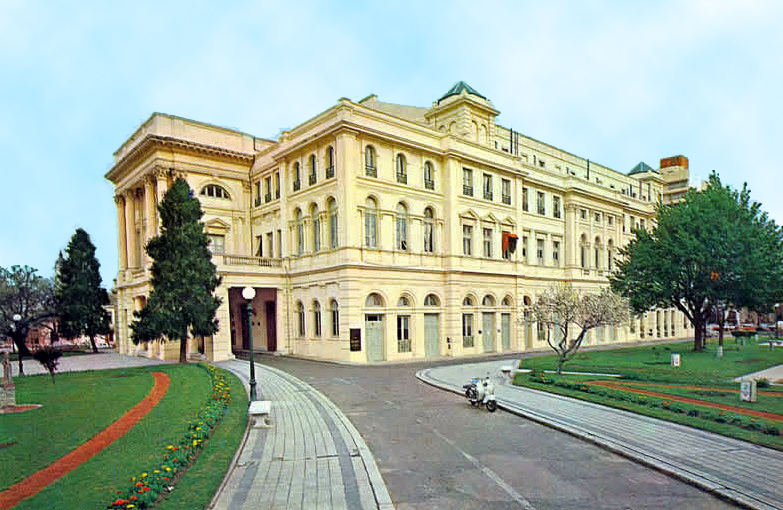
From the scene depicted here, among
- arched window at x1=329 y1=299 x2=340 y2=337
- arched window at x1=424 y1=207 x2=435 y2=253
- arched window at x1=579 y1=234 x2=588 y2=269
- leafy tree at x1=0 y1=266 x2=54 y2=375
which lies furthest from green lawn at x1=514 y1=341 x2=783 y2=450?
leafy tree at x1=0 y1=266 x2=54 y2=375

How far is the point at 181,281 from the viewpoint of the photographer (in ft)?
93.0

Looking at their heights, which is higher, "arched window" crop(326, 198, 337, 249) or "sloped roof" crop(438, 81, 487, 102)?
"sloped roof" crop(438, 81, 487, 102)

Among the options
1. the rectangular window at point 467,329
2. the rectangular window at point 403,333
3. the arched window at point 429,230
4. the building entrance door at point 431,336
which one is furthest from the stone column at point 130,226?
the rectangular window at point 467,329

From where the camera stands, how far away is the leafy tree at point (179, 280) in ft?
92.3

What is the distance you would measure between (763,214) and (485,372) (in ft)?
82.3

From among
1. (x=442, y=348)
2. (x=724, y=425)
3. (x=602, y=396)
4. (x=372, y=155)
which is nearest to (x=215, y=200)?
(x=372, y=155)

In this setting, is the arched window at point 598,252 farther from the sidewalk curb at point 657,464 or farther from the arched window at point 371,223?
the sidewalk curb at point 657,464

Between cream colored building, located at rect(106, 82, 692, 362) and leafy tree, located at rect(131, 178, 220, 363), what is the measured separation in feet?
9.57

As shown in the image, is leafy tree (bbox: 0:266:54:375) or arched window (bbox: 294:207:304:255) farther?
leafy tree (bbox: 0:266:54:375)

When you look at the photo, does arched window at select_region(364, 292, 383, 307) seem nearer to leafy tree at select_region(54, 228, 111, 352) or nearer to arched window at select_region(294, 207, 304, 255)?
arched window at select_region(294, 207, 304, 255)

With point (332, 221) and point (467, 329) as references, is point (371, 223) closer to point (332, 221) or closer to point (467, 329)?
point (332, 221)

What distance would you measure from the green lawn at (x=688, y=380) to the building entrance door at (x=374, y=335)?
29.6 feet

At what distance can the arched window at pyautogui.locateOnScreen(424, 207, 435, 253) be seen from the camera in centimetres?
3459

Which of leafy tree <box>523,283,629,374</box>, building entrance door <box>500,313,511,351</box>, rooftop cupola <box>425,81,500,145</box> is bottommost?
building entrance door <box>500,313,511,351</box>
